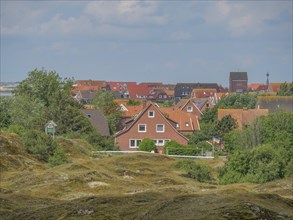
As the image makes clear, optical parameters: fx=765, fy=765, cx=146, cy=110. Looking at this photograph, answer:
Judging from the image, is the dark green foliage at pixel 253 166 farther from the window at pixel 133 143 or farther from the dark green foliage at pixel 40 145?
the window at pixel 133 143

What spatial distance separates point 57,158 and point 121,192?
17.4 metres

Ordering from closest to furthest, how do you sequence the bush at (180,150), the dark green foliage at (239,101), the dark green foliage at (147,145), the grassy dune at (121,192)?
the grassy dune at (121,192) → the bush at (180,150) → the dark green foliage at (147,145) → the dark green foliage at (239,101)

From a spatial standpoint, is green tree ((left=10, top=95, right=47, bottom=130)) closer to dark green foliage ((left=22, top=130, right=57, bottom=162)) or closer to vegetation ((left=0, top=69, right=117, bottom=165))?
vegetation ((left=0, top=69, right=117, bottom=165))

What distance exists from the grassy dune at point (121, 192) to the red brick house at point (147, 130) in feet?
86.8

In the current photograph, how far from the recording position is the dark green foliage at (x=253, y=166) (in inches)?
2125

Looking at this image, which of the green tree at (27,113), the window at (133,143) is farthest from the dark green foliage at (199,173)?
the window at (133,143)

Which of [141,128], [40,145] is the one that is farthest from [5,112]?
[40,145]

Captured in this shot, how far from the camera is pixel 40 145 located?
57062 millimetres

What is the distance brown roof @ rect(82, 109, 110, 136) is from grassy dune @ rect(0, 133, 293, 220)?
3175cm

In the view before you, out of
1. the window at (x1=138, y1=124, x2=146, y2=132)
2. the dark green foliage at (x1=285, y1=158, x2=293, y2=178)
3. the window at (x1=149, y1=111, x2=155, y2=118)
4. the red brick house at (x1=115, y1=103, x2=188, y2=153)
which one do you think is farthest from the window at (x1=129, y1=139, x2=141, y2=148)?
the dark green foliage at (x1=285, y1=158, x2=293, y2=178)

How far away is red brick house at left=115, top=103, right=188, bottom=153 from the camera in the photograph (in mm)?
98750

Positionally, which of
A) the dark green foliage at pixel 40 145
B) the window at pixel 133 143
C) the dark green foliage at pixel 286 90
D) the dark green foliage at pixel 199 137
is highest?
the dark green foliage at pixel 286 90

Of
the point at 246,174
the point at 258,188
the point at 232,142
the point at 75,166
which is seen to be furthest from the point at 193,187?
the point at 232,142

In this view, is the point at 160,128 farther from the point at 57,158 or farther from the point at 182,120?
the point at 57,158
